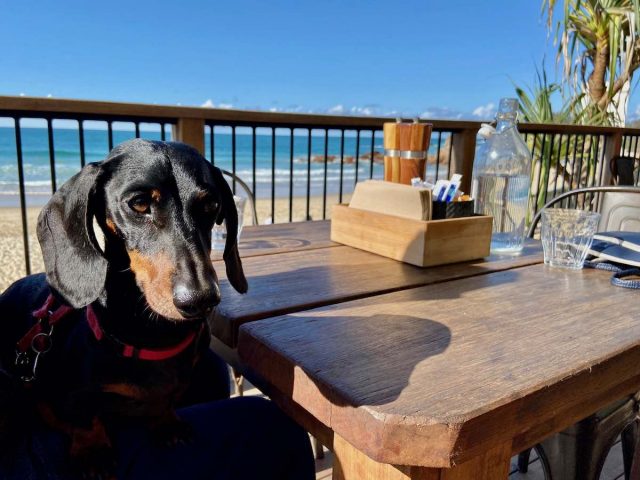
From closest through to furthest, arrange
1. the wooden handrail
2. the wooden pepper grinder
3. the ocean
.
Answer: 1. the wooden pepper grinder
2. the wooden handrail
3. the ocean

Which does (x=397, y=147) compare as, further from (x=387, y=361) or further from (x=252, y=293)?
(x=387, y=361)

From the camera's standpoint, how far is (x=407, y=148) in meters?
1.45

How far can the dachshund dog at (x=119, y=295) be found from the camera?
2.54 feet

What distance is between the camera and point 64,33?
66.7m

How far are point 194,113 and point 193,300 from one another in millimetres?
1902

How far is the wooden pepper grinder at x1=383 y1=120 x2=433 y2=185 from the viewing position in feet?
4.69

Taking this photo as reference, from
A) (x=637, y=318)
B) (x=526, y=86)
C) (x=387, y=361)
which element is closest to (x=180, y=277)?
(x=387, y=361)

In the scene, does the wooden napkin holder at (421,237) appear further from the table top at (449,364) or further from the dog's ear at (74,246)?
the dog's ear at (74,246)

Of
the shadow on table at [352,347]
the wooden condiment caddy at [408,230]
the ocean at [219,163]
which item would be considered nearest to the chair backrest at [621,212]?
the wooden condiment caddy at [408,230]

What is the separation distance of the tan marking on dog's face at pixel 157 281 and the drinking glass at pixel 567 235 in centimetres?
101

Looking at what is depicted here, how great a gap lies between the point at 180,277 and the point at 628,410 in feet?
4.21

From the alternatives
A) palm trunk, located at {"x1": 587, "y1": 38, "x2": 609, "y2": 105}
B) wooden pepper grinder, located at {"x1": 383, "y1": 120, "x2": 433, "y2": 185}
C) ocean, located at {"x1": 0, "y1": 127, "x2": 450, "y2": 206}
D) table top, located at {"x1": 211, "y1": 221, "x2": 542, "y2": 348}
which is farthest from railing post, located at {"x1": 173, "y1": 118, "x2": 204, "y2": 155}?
palm trunk, located at {"x1": 587, "y1": 38, "x2": 609, "y2": 105}

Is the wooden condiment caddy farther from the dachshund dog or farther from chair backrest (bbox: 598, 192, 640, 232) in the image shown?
chair backrest (bbox: 598, 192, 640, 232)

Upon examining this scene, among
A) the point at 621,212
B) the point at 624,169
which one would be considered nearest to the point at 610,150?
the point at 624,169
